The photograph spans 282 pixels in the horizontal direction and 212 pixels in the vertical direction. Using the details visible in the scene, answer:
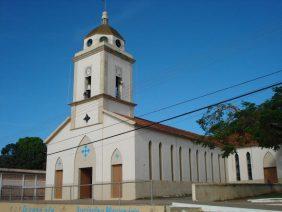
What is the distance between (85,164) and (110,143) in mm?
3435

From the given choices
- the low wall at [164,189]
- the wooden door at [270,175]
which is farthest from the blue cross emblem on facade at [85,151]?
the wooden door at [270,175]

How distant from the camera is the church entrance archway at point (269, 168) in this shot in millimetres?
41562

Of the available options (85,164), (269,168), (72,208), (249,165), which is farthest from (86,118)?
(269,168)

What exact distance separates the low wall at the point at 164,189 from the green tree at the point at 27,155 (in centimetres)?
4422

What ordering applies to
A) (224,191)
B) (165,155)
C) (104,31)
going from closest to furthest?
(224,191) → (165,155) → (104,31)

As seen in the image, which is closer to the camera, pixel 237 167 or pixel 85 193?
pixel 85 193

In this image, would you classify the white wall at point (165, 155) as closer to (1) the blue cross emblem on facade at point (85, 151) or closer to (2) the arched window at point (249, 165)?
(1) the blue cross emblem on facade at point (85, 151)

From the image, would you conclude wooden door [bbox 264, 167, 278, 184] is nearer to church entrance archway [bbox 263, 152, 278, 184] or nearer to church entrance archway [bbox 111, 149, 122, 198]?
church entrance archway [bbox 263, 152, 278, 184]

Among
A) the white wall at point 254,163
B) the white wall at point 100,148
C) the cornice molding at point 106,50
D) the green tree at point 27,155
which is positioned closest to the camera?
the white wall at point 100,148

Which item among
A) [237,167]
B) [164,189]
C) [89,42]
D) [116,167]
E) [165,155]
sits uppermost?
[89,42]

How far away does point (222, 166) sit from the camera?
143 feet

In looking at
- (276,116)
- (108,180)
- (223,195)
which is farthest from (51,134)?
(276,116)

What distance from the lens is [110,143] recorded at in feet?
99.3

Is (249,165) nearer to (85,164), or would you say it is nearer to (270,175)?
(270,175)
